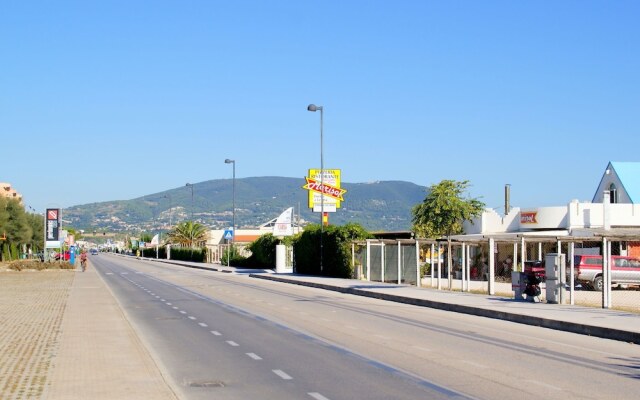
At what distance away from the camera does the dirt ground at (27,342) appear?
11034 millimetres

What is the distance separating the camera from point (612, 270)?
36906 millimetres

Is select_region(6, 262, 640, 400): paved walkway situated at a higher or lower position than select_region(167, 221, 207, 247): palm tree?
lower

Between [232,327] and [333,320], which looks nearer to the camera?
[232,327]

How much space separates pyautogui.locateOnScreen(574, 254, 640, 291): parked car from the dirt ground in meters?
22.2

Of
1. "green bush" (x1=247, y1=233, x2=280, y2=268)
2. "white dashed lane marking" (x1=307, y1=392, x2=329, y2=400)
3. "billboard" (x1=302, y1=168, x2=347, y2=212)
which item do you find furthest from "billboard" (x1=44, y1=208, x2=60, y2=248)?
"white dashed lane marking" (x1=307, y1=392, x2=329, y2=400)

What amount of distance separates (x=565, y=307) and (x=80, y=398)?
17.2 metres

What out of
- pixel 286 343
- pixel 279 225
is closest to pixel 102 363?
pixel 286 343

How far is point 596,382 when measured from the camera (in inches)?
457

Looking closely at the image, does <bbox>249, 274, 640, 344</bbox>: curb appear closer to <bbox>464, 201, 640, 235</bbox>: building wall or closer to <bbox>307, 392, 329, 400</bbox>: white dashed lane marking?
<bbox>307, 392, 329, 400</bbox>: white dashed lane marking

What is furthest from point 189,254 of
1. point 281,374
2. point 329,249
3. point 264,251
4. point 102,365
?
point 281,374

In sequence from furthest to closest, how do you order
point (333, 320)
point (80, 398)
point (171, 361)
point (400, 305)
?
point (400, 305), point (333, 320), point (171, 361), point (80, 398)

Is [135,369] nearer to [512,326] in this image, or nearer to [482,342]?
[482,342]

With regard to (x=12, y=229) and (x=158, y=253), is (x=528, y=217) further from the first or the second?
(x=158, y=253)

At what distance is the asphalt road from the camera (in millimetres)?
10961
